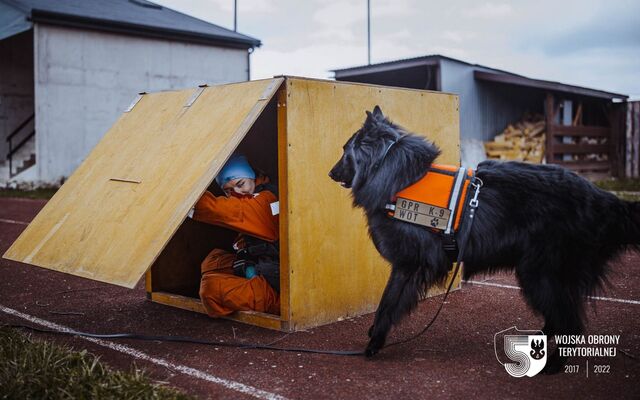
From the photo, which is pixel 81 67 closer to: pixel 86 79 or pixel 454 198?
pixel 86 79

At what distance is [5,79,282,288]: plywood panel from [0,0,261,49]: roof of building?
15595mm

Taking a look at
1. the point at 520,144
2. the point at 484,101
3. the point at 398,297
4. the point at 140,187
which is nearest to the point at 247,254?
the point at 140,187

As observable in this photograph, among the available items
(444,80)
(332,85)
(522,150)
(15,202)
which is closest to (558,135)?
(522,150)

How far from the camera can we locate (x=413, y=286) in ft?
14.4

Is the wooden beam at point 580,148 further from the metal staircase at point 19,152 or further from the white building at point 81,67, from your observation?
the metal staircase at point 19,152

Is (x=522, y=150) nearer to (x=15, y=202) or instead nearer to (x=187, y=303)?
(x=15, y=202)

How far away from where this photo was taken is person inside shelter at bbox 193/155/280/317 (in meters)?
5.34

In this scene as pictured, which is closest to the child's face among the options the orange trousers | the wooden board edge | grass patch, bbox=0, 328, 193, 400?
the wooden board edge

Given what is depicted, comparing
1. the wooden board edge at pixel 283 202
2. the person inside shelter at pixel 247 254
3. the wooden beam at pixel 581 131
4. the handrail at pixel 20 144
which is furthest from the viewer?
the handrail at pixel 20 144

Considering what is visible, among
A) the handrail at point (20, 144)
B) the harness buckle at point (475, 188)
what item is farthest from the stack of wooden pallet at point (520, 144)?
the harness buckle at point (475, 188)

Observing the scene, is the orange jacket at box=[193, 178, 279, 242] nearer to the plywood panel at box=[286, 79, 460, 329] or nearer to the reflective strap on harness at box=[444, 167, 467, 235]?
the plywood panel at box=[286, 79, 460, 329]

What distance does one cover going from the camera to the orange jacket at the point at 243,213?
505cm

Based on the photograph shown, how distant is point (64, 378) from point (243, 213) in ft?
6.30

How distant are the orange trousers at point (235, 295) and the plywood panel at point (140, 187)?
1028 mm
